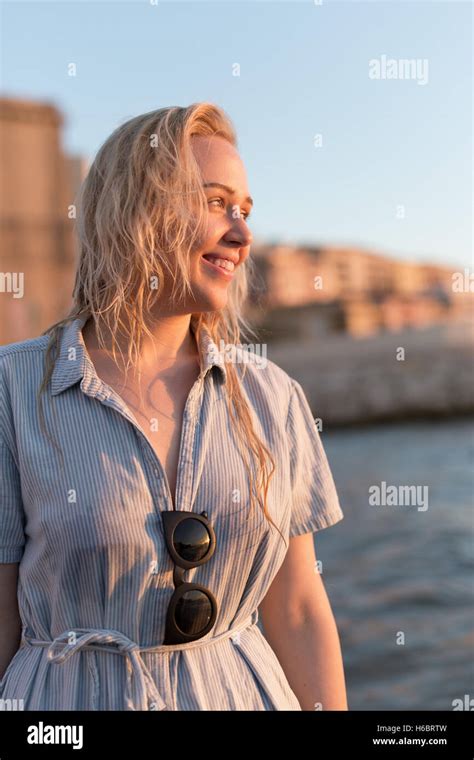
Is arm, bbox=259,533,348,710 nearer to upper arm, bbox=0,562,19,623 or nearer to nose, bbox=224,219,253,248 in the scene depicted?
upper arm, bbox=0,562,19,623

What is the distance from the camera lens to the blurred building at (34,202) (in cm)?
3934

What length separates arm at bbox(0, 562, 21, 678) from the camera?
5.96ft

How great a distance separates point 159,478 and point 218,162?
24.6 inches

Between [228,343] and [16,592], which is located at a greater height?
[228,343]

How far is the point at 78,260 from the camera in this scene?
6.55ft

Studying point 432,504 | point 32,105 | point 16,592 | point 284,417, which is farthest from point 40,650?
point 32,105

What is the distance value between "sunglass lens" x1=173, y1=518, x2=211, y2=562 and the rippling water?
204 inches

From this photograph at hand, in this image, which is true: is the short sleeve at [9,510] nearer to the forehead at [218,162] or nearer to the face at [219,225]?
the face at [219,225]

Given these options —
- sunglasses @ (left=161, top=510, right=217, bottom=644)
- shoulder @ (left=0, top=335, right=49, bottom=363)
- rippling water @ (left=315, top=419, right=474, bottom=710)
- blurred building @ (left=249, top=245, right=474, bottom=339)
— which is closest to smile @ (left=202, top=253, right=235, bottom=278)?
shoulder @ (left=0, top=335, right=49, bottom=363)

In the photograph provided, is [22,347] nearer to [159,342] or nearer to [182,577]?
[159,342]

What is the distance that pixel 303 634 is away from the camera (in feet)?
6.51

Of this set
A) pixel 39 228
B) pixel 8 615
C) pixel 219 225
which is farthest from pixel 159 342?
pixel 39 228
